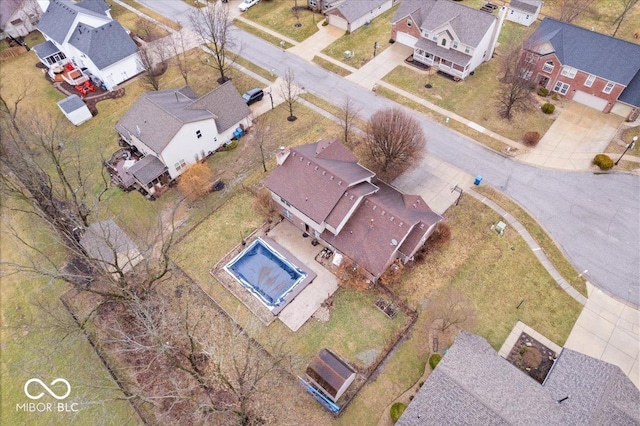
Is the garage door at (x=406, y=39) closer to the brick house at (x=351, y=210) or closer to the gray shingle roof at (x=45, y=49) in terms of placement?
the brick house at (x=351, y=210)

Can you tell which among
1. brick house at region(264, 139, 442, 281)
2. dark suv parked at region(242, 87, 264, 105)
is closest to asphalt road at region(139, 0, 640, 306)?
dark suv parked at region(242, 87, 264, 105)

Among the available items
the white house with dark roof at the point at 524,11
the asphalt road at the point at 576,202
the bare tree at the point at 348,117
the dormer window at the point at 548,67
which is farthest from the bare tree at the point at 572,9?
the bare tree at the point at 348,117

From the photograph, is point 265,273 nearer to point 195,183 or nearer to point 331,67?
point 195,183

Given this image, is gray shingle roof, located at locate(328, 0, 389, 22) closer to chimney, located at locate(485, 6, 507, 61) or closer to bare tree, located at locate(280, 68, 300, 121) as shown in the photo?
bare tree, located at locate(280, 68, 300, 121)

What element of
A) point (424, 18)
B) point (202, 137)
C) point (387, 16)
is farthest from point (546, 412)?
point (387, 16)

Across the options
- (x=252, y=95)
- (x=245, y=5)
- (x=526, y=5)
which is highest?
(x=526, y=5)

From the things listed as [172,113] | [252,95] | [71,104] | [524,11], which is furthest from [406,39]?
[71,104]
